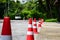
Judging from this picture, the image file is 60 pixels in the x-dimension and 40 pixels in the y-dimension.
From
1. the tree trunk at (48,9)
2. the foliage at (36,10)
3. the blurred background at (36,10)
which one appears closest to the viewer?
the blurred background at (36,10)

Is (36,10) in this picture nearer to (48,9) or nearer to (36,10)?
(36,10)

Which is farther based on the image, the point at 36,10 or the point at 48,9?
the point at 36,10

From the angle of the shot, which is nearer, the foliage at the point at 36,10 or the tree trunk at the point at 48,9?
the tree trunk at the point at 48,9

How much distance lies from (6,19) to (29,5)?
2362 inches

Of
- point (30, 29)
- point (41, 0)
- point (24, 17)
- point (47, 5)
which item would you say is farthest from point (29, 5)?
point (30, 29)

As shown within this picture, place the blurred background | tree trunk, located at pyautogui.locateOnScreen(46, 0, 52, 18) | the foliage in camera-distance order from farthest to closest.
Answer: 1. the foliage
2. tree trunk, located at pyautogui.locateOnScreen(46, 0, 52, 18)
3. the blurred background

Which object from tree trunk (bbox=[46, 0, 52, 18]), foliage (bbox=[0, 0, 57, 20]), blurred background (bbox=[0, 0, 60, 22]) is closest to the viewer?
blurred background (bbox=[0, 0, 60, 22])

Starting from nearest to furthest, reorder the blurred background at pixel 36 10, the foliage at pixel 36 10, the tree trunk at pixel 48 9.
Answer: the blurred background at pixel 36 10 → the tree trunk at pixel 48 9 → the foliage at pixel 36 10

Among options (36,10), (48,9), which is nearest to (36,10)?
(36,10)

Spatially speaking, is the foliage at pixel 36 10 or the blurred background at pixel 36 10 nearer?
the blurred background at pixel 36 10

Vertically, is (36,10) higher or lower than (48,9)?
lower

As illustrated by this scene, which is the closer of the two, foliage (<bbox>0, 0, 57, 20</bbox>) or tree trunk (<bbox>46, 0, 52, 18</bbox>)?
tree trunk (<bbox>46, 0, 52, 18</bbox>)

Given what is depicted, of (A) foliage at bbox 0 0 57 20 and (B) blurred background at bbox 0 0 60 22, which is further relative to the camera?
(A) foliage at bbox 0 0 57 20

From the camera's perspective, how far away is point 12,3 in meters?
73.9
